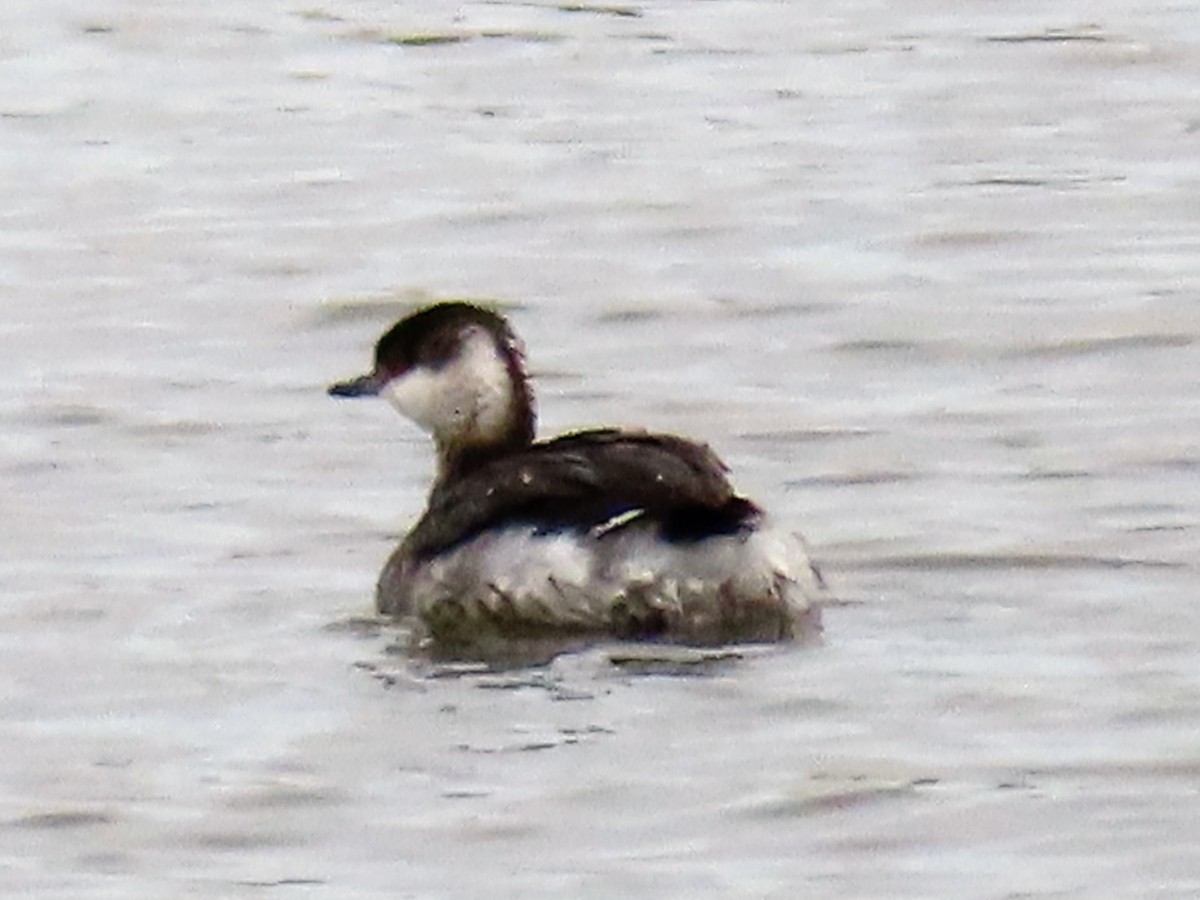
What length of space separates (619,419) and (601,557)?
9.14ft

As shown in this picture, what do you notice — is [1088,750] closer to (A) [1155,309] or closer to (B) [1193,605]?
(B) [1193,605]

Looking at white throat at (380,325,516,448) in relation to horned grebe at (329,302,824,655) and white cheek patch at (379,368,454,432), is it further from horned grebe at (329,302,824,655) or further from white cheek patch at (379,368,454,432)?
horned grebe at (329,302,824,655)

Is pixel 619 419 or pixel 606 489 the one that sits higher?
pixel 606 489

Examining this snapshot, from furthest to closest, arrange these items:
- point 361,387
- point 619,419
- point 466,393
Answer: point 619,419, point 361,387, point 466,393

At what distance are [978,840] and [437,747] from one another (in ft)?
4.35

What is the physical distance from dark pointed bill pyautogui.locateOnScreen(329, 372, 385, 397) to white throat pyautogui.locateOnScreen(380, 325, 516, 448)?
68mm

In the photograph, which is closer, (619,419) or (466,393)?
(466,393)

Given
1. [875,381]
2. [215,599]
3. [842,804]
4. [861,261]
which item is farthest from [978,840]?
[861,261]

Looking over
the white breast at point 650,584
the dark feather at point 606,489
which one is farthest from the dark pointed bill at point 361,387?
the white breast at point 650,584

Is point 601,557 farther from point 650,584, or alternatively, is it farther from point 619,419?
point 619,419

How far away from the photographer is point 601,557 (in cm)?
1048

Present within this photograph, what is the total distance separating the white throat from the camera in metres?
11.2

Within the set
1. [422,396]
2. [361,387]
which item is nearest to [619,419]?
[361,387]

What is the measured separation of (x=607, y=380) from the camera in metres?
13.8
